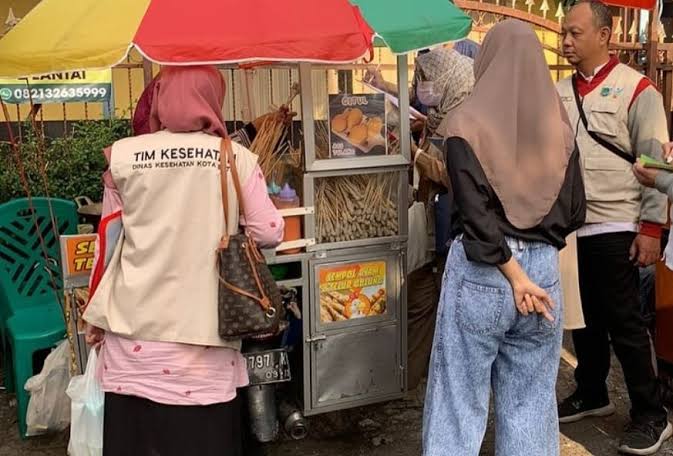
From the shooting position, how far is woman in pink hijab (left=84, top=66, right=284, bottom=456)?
232 centimetres

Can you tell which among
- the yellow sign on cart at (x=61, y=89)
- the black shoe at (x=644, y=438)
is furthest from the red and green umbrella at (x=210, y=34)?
the yellow sign on cart at (x=61, y=89)

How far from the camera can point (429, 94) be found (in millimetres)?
3438

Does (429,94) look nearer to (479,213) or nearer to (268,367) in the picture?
(479,213)

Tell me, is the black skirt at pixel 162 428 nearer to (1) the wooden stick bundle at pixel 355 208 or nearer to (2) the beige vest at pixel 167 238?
(2) the beige vest at pixel 167 238

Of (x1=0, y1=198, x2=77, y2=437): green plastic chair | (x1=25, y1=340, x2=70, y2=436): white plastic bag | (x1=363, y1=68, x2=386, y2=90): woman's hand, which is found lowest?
(x1=25, y1=340, x2=70, y2=436): white plastic bag

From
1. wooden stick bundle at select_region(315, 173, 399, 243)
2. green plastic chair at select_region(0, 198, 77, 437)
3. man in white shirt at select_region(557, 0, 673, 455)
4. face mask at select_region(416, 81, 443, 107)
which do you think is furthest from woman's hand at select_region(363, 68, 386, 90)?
green plastic chair at select_region(0, 198, 77, 437)

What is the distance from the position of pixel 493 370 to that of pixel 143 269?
1235 mm

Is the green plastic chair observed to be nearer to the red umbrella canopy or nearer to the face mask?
the red umbrella canopy

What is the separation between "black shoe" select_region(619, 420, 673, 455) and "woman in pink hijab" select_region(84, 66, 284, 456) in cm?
A: 188

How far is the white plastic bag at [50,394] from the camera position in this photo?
11.1 ft

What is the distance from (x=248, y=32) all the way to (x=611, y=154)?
1.66 m

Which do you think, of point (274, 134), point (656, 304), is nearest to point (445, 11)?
point (274, 134)

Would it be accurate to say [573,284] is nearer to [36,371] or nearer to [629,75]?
[629,75]

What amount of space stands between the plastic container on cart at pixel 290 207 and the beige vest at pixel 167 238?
721 millimetres
